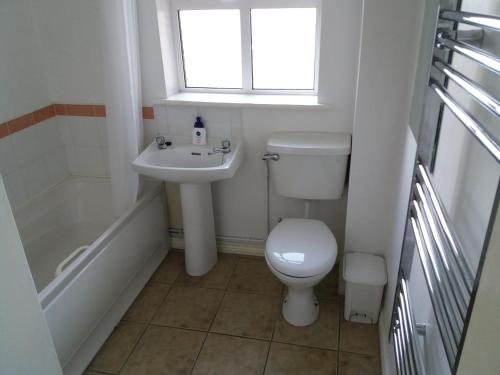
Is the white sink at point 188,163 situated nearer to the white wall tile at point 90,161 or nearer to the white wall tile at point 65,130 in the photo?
the white wall tile at point 90,161

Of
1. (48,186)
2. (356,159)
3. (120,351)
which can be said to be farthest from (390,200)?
(48,186)

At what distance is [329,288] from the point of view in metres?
2.36

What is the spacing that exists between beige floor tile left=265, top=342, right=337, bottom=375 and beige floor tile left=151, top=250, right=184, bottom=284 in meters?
0.80

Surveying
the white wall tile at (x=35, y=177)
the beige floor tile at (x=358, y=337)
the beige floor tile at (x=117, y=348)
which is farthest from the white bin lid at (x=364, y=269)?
the white wall tile at (x=35, y=177)

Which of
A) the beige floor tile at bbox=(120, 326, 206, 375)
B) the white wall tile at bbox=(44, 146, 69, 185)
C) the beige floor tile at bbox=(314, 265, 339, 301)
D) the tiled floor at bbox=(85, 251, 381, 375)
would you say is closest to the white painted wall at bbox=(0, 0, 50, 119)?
the white wall tile at bbox=(44, 146, 69, 185)

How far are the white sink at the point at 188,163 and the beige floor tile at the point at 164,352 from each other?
0.78 metres

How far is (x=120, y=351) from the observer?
1987 mm

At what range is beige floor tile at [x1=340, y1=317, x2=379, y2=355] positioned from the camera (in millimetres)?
1963

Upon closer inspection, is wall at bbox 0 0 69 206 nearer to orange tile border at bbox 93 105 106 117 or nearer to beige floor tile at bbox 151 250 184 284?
orange tile border at bbox 93 105 106 117

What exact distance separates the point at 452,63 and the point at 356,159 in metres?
0.87

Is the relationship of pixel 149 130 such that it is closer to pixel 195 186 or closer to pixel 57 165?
pixel 195 186

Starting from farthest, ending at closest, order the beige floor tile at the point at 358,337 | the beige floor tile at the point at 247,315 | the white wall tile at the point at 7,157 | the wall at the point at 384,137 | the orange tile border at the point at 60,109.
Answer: the orange tile border at the point at 60,109 < the white wall tile at the point at 7,157 < the beige floor tile at the point at 247,315 < the beige floor tile at the point at 358,337 < the wall at the point at 384,137

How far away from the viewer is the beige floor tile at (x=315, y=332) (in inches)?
79.1

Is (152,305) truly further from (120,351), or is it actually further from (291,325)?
(291,325)
